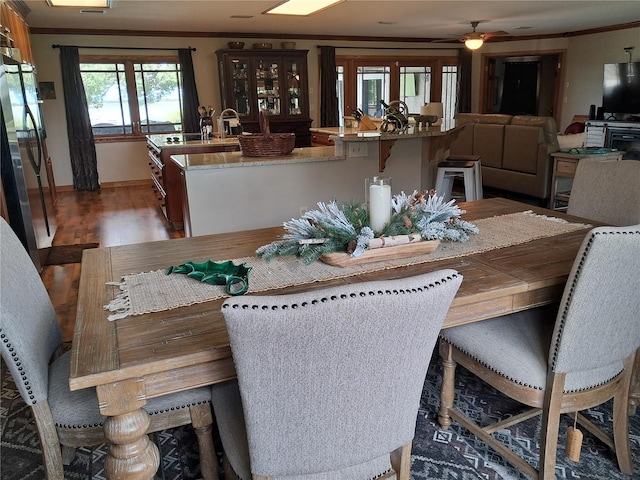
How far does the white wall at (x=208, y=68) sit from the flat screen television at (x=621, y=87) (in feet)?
1.61

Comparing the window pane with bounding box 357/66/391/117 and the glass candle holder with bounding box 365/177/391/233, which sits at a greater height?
the window pane with bounding box 357/66/391/117

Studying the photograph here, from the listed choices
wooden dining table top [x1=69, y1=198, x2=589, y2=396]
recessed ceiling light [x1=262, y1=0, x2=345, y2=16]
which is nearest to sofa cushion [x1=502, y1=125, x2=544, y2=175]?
recessed ceiling light [x1=262, y1=0, x2=345, y2=16]

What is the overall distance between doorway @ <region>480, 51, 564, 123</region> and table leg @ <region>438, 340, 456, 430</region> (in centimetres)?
889

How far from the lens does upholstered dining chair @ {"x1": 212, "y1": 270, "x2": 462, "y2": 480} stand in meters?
0.88

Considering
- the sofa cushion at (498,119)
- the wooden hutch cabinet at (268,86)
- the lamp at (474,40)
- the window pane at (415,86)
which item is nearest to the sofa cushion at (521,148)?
the sofa cushion at (498,119)

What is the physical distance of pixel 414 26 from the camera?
7469 mm

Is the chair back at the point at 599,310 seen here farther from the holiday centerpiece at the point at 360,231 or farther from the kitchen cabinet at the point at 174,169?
the kitchen cabinet at the point at 174,169

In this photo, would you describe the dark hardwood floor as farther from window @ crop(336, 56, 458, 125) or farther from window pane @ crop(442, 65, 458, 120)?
window pane @ crop(442, 65, 458, 120)

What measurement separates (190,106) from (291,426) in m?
7.50

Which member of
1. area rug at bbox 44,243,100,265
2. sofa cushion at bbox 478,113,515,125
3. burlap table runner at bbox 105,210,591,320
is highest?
sofa cushion at bbox 478,113,515,125

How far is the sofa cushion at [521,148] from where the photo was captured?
18.4 feet

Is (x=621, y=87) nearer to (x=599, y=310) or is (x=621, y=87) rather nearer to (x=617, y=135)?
(x=617, y=135)

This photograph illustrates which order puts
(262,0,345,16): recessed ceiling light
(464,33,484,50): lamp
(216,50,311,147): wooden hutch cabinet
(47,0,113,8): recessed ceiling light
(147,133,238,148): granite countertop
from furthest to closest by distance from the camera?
1. (216,50,311,147): wooden hutch cabinet
2. (464,33,484,50): lamp
3. (147,133,238,148): granite countertop
4. (262,0,345,16): recessed ceiling light
5. (47,0,113,8): recessed ceiling light

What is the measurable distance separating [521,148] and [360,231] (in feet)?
15.9
